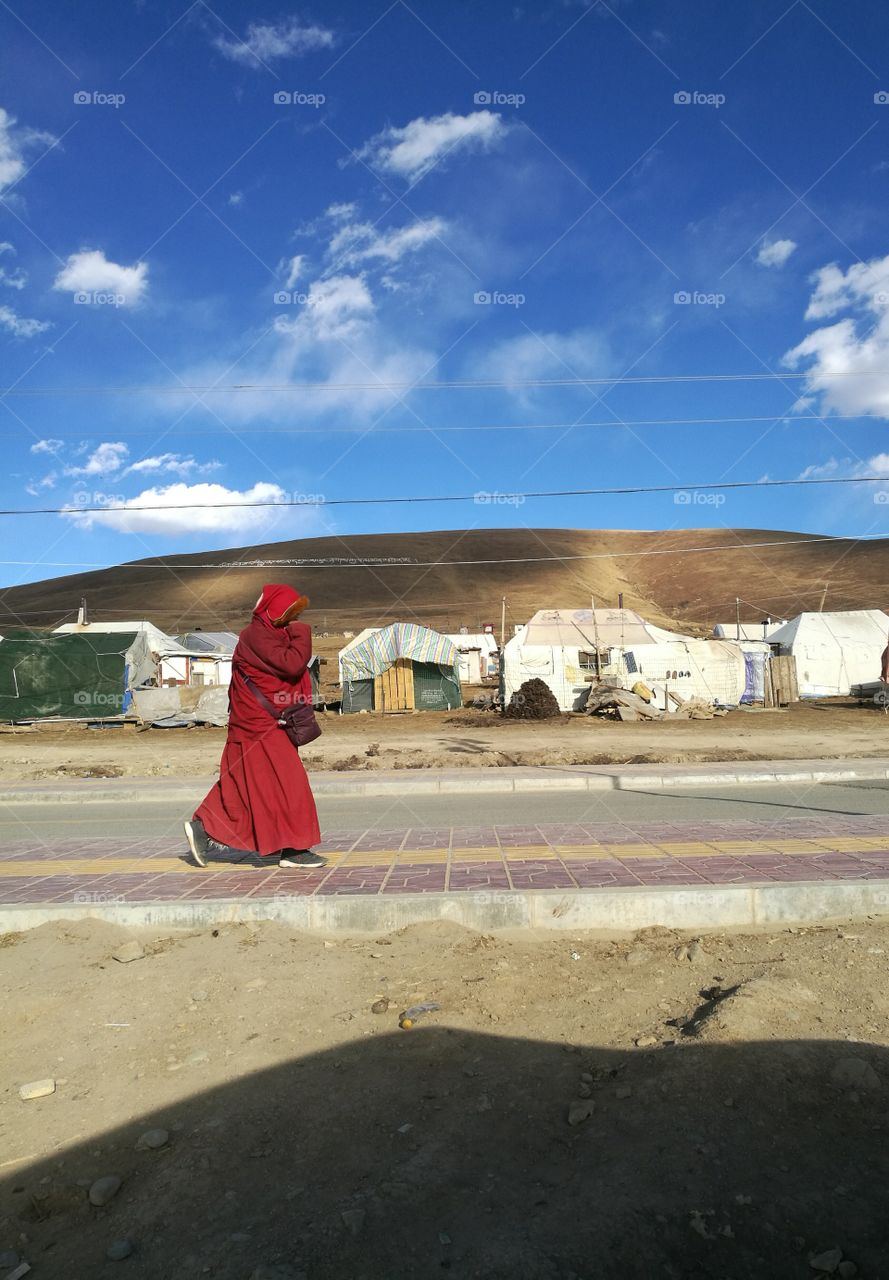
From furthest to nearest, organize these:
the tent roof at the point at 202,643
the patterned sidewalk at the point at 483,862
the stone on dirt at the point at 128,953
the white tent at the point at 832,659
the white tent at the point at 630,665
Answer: the tent roof at the point at 202,643 → the white tent at the point at 832,659 → the white tent at the point at 630,665 → the patterned sidewalk at the point at 483,862 → the stone on dirt at the point at 128,953

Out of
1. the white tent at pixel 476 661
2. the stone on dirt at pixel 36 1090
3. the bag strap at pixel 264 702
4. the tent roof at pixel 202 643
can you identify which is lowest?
the stone on dirt at pixel 36 1090

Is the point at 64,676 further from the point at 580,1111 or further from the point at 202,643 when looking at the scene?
the point at 580,1111

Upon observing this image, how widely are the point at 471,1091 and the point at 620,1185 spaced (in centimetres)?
70

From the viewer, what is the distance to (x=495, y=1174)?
2391 mm

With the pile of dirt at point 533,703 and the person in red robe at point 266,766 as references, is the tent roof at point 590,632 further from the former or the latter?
the person in red robe at point 266,766

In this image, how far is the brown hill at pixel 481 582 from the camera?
82625 mm

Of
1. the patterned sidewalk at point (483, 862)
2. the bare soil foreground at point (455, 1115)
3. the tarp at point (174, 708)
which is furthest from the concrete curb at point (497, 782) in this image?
the tarp at point (174, 708)

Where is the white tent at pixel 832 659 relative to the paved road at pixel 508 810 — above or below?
above

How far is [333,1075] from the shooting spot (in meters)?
2.99

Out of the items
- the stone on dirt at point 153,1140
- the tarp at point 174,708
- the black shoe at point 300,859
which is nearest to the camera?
the stone on dirt at point 153,1140

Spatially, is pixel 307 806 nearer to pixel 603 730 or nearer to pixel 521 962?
pixel 521 962

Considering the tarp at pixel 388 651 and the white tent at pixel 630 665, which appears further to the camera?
the tarp at pixel 388 651

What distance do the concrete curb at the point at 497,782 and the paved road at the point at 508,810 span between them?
13.3 inches

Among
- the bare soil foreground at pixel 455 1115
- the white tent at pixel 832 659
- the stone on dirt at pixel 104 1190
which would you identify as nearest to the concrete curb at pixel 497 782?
the bare soil foreground at pixel 455 1115
